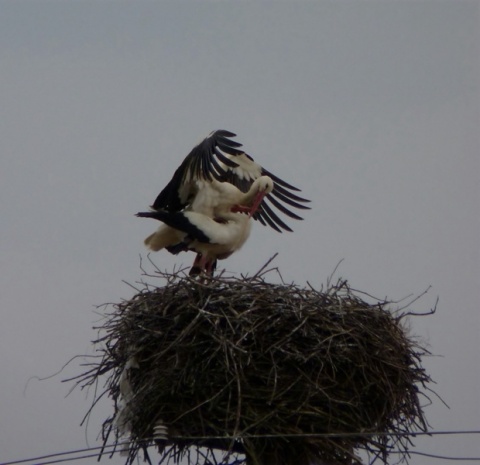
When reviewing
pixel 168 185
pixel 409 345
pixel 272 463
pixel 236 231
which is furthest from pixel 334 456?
pixel 168 185

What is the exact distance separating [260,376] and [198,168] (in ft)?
6.05

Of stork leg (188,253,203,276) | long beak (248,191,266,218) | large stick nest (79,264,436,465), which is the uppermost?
long beak (248,191,266,218)

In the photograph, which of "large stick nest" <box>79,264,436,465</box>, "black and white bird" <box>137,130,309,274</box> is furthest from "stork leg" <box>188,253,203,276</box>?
"large stick nest" <box>79,264,436,465</box>

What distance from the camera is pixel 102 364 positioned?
20.6 feet

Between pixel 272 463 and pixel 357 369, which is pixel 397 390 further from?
pixel 272 463

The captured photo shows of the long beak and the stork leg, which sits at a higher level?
the long beak

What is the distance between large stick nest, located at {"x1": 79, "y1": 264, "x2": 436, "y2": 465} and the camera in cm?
580

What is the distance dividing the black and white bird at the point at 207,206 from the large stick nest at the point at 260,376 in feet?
3.45

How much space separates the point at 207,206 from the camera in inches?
290

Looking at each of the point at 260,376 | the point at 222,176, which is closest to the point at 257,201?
the point at 222,176

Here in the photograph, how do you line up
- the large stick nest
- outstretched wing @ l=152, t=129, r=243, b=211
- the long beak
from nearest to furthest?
the large stick nest
outstretched wing @ l=152, t=129, r=243, b=211
the long beak

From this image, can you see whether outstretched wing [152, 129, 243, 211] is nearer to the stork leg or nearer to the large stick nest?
the stork leg

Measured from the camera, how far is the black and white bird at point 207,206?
23.8ft

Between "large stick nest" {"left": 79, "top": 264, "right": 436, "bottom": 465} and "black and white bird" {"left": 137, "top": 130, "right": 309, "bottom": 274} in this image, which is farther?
"black and white bird" {"left": 137, "top": 130, "right": 309, "bottom": 274}
